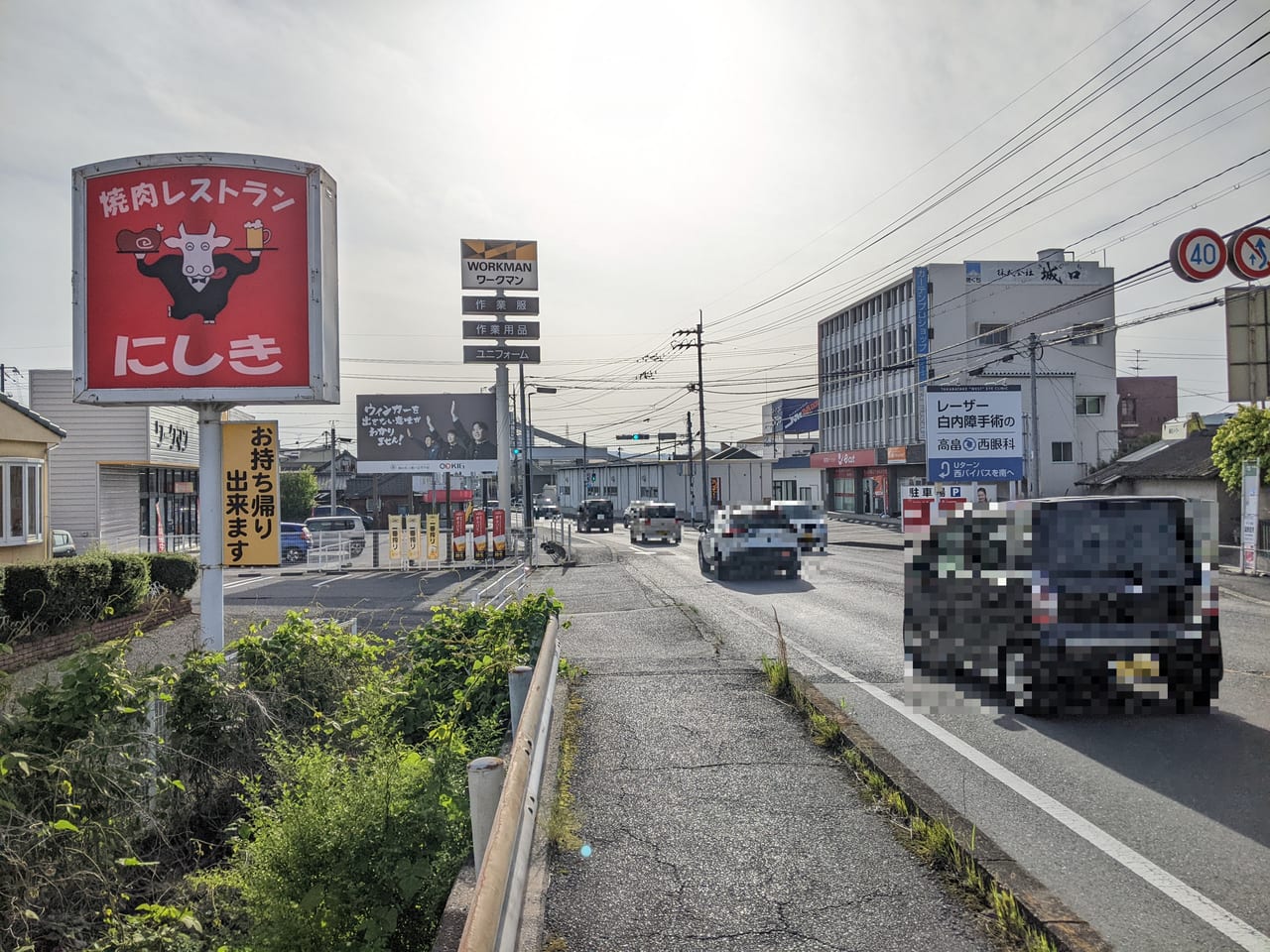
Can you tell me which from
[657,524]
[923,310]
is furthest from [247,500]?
[923,310]

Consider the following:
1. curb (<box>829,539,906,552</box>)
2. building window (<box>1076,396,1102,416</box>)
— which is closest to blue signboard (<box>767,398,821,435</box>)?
building window (<box>1076,396,1102,416</box>)

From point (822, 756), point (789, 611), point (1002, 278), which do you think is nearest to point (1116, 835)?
point (822, 756)

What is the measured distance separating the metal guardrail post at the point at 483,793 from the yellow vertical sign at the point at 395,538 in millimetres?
26698

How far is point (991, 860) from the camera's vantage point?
4402 mm

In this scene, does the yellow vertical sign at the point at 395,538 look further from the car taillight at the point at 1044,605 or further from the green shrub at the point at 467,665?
the car taillight at the point at 1044,605

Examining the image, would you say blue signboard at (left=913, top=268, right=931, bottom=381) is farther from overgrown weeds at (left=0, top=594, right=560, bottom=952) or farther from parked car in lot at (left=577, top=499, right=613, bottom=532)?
overgrown weeds at (left=0, top=594, right=560, bottom=952)

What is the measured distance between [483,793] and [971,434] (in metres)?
31.6

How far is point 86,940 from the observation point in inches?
188

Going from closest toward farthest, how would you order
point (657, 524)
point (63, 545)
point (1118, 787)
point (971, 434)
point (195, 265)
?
point (1118, 787), point (195, 265), point (63, 545), point (971, 434), point (657, 524)

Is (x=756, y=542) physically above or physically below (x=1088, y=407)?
below

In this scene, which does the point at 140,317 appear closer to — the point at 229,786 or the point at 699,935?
the point at 229,786

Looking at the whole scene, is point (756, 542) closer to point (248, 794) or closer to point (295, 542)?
point (248, 794)

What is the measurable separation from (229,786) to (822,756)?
415cm

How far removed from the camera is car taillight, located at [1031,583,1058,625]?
23.6 feet
